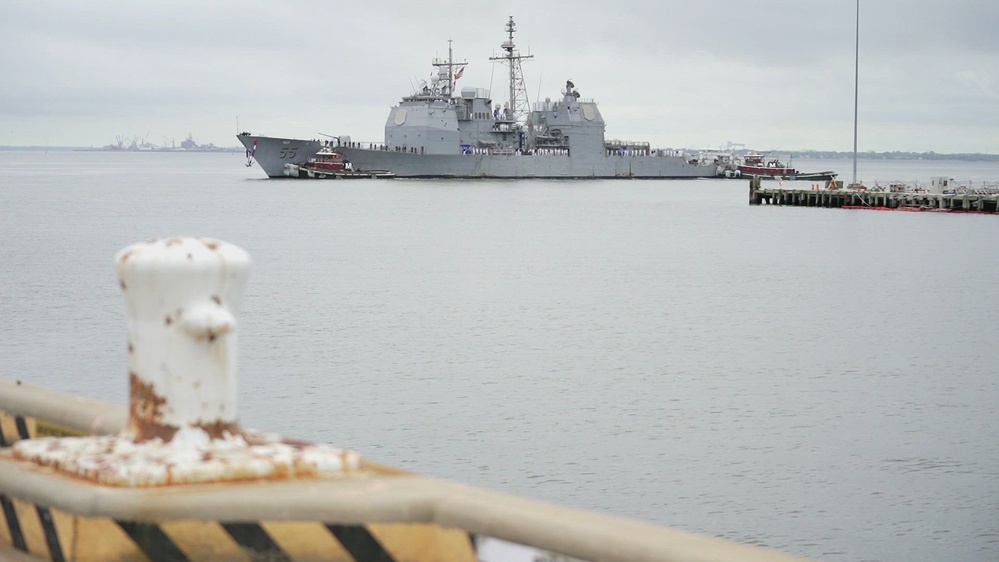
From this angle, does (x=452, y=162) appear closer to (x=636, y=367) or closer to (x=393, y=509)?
(x=636, y=367)

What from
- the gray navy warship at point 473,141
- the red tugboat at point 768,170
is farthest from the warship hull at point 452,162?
the red tugboat at point 768,170

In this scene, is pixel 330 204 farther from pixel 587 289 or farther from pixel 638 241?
pixel 587 289

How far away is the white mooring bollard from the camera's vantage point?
3.27 metres

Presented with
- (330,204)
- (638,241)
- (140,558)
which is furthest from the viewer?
(330,204)

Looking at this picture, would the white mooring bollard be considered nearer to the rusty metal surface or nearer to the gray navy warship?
the rusty metal surface

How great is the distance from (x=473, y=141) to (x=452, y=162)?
2990 mm

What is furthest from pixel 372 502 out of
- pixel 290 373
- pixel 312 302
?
pixel 312 302

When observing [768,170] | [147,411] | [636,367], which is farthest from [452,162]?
[147,411]

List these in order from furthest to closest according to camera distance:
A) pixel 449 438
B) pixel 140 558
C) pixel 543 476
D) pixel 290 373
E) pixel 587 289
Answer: pixel 587 289 → pixel 290 373 → pixel 449 438 → pixel 543 476 → pixel 140 558

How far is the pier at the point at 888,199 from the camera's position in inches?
2530

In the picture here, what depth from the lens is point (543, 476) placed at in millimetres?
13609

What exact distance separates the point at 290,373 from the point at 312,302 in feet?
33.4

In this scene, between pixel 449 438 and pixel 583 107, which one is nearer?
pixel 449 438

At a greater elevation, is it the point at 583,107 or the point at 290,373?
the point at 583,107
